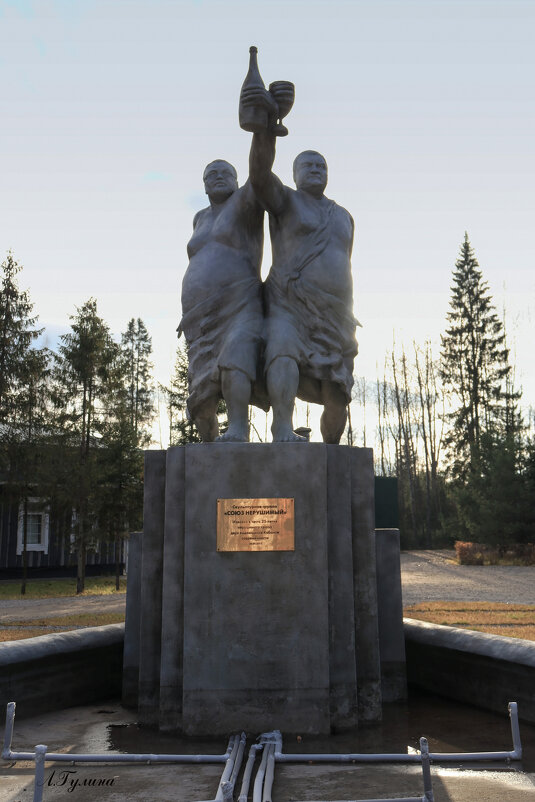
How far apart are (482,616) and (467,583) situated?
9741 mm

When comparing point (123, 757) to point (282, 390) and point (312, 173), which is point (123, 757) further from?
point (312, 173)

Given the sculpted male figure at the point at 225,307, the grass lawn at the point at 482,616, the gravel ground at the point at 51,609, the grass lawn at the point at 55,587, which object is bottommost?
the grass lawn at the point at 55,587

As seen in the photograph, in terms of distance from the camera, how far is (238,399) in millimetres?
5195

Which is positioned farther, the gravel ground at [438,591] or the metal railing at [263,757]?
the gravel ground at [438,591]

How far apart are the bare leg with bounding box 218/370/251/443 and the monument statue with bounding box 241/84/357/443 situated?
0.17m

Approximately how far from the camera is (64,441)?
24453mm

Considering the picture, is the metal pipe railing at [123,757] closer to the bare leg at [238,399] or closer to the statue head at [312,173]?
the bare leg at [238,399]

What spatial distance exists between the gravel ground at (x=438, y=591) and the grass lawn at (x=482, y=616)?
1676mm

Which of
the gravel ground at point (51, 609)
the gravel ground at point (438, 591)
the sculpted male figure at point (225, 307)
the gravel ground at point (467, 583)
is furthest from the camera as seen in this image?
the gravel ground at point (467, 583)

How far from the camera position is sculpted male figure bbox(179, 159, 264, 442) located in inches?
207

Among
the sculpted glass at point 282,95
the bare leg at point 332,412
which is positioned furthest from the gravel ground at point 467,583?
the sculpted glass at point 282,95

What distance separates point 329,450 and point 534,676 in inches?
71.2

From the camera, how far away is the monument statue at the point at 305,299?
17.1ft

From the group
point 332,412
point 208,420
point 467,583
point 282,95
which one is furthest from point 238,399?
point 467,583
